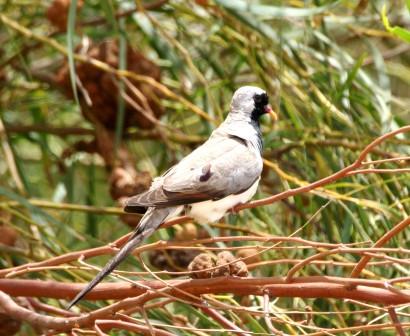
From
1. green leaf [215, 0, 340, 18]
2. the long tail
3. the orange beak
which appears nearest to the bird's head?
the orange beak

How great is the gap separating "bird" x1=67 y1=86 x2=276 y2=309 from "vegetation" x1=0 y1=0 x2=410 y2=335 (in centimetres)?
11

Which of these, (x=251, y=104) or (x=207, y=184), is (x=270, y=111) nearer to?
(x=251, y=104)

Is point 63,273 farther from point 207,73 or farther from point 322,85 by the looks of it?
point 207,73

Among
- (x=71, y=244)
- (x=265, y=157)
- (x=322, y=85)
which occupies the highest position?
(x=322, y=85)

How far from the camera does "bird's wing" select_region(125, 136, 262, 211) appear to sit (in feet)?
7.99

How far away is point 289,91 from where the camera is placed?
11.2ft

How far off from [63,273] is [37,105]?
1.14 metres

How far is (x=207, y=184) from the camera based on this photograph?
8.27ft

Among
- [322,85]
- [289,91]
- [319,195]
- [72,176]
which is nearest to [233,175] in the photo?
[319,195]

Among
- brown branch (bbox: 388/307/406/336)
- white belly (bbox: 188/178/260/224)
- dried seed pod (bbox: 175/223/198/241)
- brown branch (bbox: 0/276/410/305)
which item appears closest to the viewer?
brown branch (bbox: 388/307/406/336)

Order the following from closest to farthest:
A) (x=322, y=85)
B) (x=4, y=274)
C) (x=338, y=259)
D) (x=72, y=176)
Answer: (x=4, y=274) → (x=338, y=259) → (x=322, y=85) → (x=72, y=176)

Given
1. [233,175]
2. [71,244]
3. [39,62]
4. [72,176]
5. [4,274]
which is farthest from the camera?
[39,62]

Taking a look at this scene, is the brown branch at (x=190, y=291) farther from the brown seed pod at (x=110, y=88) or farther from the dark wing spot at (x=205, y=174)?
the brown seed pod at (x=110, y=88)

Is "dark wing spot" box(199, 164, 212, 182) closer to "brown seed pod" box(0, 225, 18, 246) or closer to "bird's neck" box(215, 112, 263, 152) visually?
"bird's neck" box(215, 112, 263, 152)
